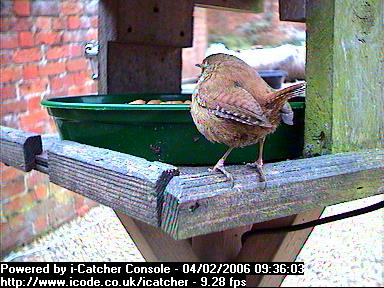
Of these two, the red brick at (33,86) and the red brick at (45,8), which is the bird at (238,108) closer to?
the red brick at (33,86)

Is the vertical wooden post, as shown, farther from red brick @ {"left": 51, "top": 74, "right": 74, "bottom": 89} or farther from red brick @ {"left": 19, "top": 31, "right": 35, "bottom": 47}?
red brick @ {"left": 51, "top": 74, "right": 74, "bottom": 89}

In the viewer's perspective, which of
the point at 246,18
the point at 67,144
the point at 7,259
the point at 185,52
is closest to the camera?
the point at 67,144

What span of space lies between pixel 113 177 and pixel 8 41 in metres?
1.77

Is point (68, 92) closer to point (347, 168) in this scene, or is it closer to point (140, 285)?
point (140, 285)

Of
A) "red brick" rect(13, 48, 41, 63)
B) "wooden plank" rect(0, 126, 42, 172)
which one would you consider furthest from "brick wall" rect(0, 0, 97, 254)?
"wooden plank" rect(0, 126, 42, 172)

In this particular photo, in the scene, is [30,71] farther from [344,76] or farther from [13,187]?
[344,76]

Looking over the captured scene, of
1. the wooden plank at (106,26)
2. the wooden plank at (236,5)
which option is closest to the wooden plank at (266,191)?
the wooden plank at (106,26)

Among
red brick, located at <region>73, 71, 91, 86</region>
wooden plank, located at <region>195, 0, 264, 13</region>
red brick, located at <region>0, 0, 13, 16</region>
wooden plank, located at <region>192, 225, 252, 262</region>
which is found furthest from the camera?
red brick, located at <region>73, 71, 91, 86</region>

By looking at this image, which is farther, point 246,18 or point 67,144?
point 246,18

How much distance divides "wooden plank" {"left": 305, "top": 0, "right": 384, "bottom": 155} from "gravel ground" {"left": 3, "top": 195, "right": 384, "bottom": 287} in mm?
1604

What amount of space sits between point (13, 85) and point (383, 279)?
1.74 metres

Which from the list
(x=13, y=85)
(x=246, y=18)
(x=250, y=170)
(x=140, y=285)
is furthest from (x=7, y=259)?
(x=246, y=18)

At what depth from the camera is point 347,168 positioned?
→ 94 cm

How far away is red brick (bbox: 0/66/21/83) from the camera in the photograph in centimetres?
240
